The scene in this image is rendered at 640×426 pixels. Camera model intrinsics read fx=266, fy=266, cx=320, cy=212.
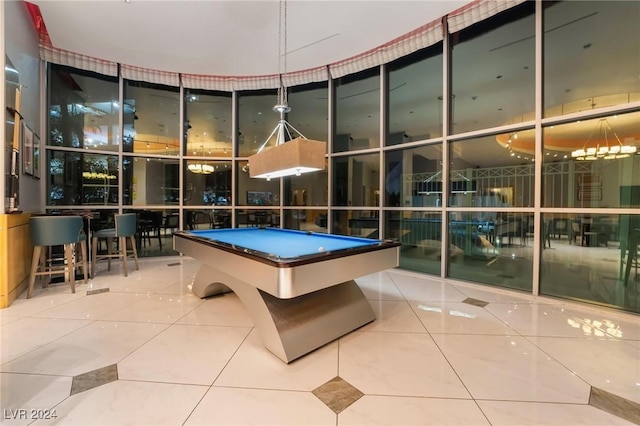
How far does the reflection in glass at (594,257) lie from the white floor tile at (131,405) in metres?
4.02

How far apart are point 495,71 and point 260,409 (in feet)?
15.7

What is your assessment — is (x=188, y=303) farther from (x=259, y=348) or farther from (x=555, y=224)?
(x=555, y=224)

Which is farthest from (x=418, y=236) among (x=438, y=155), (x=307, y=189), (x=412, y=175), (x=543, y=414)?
(x=543, y=414)

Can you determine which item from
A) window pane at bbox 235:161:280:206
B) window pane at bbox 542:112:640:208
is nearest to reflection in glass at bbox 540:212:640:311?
window pane at bbox 542:112:640:208

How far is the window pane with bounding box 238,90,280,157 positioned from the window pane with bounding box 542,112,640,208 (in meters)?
4.84

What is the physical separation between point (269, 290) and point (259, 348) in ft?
2.11

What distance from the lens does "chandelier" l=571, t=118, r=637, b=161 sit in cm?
288

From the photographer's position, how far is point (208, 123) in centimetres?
582

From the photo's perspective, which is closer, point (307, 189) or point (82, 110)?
point (82, 110)

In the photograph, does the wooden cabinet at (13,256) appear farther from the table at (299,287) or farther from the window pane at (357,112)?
the window pane at (357,112)

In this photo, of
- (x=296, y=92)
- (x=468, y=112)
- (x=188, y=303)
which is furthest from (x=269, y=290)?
(x=296, y=92)

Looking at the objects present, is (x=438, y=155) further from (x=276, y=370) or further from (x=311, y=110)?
(x=276, y=370)

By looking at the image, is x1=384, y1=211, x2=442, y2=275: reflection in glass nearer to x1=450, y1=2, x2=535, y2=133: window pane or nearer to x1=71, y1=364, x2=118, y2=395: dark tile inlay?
x1=450, y1=2, x2=535, y2=133: window pane

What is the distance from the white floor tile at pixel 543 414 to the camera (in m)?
1.38
